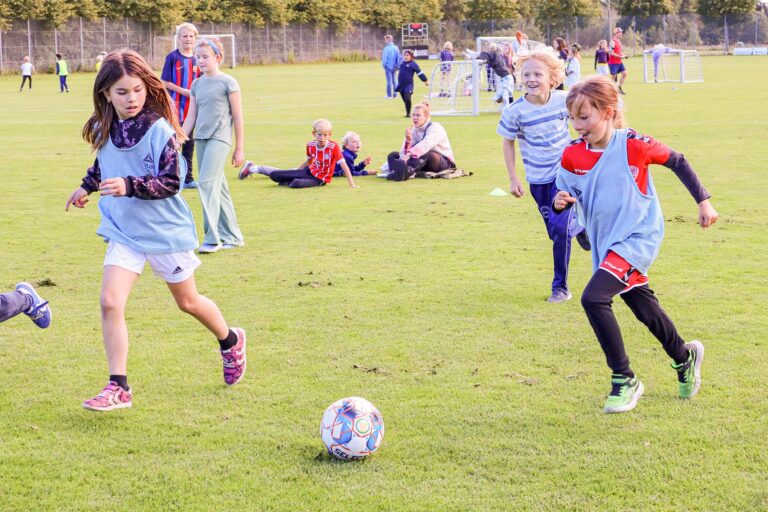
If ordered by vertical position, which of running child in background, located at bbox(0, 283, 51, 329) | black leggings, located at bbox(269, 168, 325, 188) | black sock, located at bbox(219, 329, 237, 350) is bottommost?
black sock, located at bbox(219, 329, 237, 350)

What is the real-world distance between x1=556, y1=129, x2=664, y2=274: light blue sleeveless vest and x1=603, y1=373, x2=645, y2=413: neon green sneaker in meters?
0.55

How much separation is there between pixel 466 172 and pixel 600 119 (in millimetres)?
9504

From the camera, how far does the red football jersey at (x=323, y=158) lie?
13.2m

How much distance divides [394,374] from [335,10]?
72.2 m

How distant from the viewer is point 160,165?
16.3 ft

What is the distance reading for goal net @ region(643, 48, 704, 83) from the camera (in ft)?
126

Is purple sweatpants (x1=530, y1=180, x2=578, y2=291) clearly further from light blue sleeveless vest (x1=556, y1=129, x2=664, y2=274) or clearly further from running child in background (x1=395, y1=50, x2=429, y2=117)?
running child in background (x1=395, y1=50, x2=429, y2=117)

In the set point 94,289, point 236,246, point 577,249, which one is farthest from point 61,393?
point 577,249

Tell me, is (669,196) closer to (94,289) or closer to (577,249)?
(577,249)

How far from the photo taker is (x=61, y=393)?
544cm

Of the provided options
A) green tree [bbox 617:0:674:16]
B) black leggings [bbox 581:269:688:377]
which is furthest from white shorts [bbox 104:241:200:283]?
green tree [bbox 617:0:674:16]

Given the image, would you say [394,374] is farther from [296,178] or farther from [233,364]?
[296,178]

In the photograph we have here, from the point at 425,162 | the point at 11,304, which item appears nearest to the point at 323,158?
the point at 425,162

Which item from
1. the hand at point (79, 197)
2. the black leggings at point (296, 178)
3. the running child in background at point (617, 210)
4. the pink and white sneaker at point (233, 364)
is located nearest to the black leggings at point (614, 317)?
the running child in background at point (617, 210)
